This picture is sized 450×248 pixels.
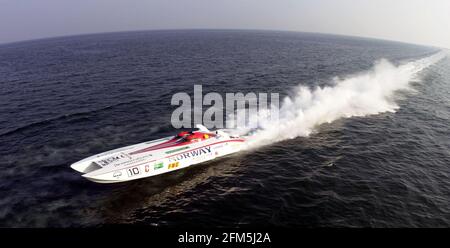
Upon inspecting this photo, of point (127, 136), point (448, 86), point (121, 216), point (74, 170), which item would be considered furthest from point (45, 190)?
point (448, 86)

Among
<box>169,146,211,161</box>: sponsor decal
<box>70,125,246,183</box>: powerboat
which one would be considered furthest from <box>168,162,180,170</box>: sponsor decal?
<box>169,146,211,161</box>: sponsor decal

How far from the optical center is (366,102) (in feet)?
154

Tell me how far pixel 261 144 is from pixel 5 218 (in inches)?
962

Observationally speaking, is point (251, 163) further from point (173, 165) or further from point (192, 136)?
point (173, 165)

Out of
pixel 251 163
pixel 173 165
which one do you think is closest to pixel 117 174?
pixel 173 165

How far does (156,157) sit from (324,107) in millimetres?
28440

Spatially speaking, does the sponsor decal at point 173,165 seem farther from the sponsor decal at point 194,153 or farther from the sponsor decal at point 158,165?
the sponsor decal at point 158,165

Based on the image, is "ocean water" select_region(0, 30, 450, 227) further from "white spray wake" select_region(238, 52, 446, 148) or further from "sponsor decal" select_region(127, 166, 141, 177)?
"sponsor decal" select_region(127, 166, 141, 177)

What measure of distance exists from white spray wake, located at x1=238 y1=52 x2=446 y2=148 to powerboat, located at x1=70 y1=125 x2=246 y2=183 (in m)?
5.43

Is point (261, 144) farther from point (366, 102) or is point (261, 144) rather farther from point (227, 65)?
point (227, 65)

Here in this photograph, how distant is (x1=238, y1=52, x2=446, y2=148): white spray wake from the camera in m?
34.9

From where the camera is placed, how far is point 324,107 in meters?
42.4

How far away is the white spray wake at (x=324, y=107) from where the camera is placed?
1375 inches
